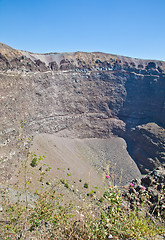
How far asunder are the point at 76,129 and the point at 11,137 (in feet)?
58.1

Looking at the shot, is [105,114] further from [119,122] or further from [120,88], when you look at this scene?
[120,88]

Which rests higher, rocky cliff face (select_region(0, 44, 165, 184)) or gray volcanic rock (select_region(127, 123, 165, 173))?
rocky cliff face (select_region(0, 44, 165, 184))

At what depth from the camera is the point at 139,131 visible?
41.2 metres

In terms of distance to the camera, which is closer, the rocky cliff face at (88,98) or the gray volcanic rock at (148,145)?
the rocky cliff face at (88,98)

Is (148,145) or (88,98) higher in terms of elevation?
(88,98)

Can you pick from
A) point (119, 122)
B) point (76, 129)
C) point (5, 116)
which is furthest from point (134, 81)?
point (5, 116)

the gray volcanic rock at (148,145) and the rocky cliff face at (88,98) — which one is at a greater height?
the rocky cliff face at (88,98)

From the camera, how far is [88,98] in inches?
1721

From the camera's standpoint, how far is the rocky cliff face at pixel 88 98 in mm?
29859

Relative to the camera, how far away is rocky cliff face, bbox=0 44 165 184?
29.9 meters

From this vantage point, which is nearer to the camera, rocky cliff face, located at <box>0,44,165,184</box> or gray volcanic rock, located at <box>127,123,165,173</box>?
rocky cliff face, located at <box>0,44,165,184</box>

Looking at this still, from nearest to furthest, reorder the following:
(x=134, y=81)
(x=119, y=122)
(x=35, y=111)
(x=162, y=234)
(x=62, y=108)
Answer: (x=162, y=234), (x=35, y=111), (x=62, y=108), (x=119, y=122), (x=134, y=81)

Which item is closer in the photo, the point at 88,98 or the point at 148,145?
the point at 148,145

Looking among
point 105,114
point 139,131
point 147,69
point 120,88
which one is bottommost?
point 139,131
